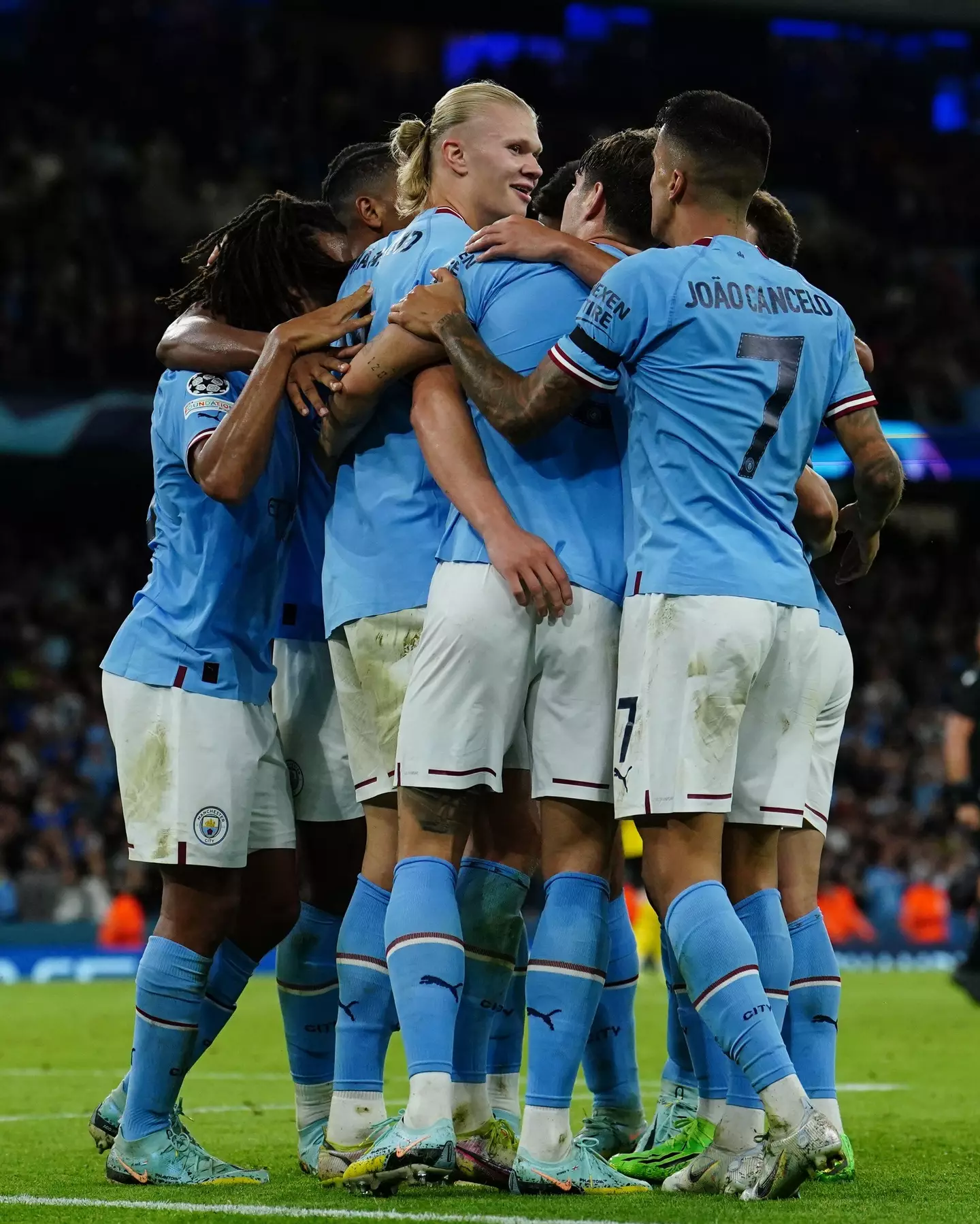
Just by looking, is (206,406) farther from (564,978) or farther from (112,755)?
(112,755)

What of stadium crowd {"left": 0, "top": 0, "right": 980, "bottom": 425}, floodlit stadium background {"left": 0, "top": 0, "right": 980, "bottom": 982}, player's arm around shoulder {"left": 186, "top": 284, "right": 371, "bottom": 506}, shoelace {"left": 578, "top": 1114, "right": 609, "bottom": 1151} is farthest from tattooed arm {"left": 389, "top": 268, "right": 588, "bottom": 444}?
stadium crowd {"left": 0, "top": 0, "right": 980, "bottom": 425}

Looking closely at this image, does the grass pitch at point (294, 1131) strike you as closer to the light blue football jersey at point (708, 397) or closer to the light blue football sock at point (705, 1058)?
the light blue football sock at point (705, 1058)

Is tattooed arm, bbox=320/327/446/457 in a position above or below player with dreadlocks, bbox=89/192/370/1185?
above

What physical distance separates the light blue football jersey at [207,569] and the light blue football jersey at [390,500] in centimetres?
29

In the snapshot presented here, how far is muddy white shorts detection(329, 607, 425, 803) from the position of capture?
14.3 ft

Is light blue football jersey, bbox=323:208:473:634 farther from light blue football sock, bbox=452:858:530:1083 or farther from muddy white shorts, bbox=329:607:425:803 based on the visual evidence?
light blue football sock, bbox=452:858:530:1083

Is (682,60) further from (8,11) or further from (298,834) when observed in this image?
(298,834)

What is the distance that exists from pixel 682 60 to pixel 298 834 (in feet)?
74.7

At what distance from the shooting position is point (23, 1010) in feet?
39.0

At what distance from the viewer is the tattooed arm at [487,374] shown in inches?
158

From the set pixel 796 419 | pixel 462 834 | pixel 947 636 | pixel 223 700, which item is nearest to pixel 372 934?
pixel 462 834

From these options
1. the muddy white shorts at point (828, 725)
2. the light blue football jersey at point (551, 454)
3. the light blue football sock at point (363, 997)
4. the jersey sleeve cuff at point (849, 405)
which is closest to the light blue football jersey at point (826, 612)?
the muddy white shorts at point (828, 725)

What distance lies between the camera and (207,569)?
4738mm

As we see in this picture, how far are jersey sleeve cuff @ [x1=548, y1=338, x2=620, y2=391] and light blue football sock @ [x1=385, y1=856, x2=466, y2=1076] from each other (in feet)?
3.71
